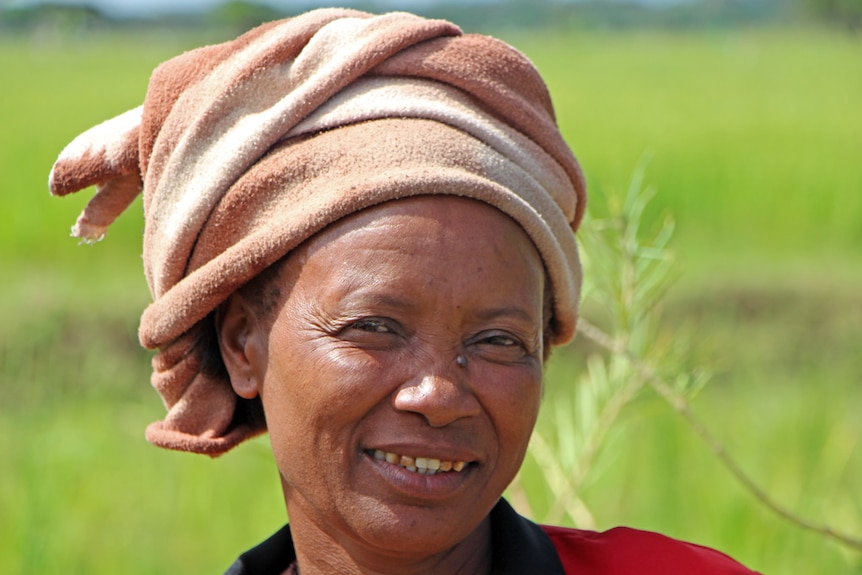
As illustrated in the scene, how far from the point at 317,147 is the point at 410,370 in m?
0.34

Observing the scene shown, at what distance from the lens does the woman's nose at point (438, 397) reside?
1.65 m

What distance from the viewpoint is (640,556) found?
1.81 meters

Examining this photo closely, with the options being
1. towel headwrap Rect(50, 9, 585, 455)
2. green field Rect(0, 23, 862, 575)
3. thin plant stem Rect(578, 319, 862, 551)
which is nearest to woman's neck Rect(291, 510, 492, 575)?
towel headwrap Rect(50, 9, 585, 455)

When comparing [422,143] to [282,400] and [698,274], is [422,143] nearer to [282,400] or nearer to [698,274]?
[282,400]

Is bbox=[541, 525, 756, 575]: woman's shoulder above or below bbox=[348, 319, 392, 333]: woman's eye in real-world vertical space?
below

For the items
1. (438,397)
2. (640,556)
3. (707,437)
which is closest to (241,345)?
(438,397)

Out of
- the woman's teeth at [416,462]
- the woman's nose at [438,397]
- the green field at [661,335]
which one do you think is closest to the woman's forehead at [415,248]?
the woman's nose at [438,397]

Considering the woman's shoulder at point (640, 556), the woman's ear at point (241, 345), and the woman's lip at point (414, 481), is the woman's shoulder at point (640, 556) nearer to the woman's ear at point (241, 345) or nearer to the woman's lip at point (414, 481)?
the woman's lip at point (414, 481)

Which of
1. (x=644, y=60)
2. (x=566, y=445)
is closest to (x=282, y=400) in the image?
(x=566, y=445)

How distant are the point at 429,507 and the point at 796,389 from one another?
16.7ft

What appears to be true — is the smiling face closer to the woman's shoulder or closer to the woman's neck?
the woman's neck

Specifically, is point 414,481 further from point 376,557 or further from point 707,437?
point 707,437

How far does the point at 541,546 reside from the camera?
72.6 inches

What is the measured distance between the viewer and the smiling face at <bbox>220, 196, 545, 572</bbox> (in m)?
1.69
